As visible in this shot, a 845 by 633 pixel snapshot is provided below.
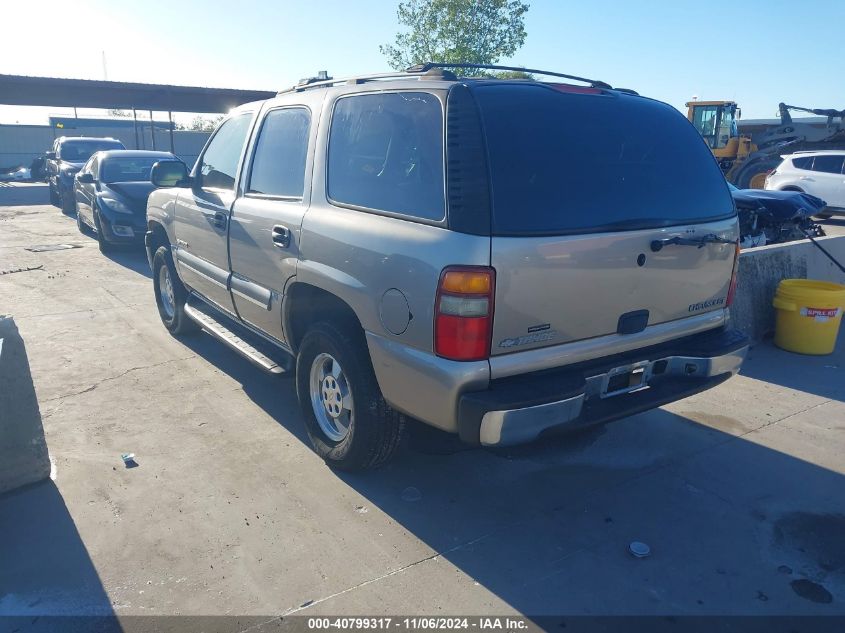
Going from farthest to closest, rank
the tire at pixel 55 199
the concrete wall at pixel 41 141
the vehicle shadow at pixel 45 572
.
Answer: the concrete wall at pixel 41 141 → the tire at pixel 55 199 → the vehicle shadow at pixel 45 572

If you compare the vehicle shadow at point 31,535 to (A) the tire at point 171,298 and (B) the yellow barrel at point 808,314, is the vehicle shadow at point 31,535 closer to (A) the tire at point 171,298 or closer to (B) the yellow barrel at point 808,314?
(A) the tire at point 171,298

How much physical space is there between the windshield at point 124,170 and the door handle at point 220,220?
7954 mm

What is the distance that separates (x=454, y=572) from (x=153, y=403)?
2.91 meters

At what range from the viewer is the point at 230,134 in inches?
197

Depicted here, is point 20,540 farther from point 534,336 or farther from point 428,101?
point 428,101

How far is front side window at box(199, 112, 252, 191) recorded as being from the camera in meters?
4.73

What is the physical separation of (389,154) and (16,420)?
2506 millimetres

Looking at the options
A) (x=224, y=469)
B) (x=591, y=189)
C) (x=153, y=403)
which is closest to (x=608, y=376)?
(x=591, y=189)

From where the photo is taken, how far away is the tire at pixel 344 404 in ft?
11.0

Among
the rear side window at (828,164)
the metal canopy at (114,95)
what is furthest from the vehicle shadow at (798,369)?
the metal canopy at (114,95)

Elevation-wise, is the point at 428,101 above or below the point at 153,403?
above

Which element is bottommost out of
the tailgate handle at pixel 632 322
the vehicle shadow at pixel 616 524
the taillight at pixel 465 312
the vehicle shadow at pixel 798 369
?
the vehicle shadow at pixel 616 524

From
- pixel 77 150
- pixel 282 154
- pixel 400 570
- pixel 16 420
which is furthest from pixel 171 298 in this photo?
pixel 77 150

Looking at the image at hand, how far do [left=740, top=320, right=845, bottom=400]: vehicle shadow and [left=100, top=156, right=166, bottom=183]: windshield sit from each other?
34.1 feet
